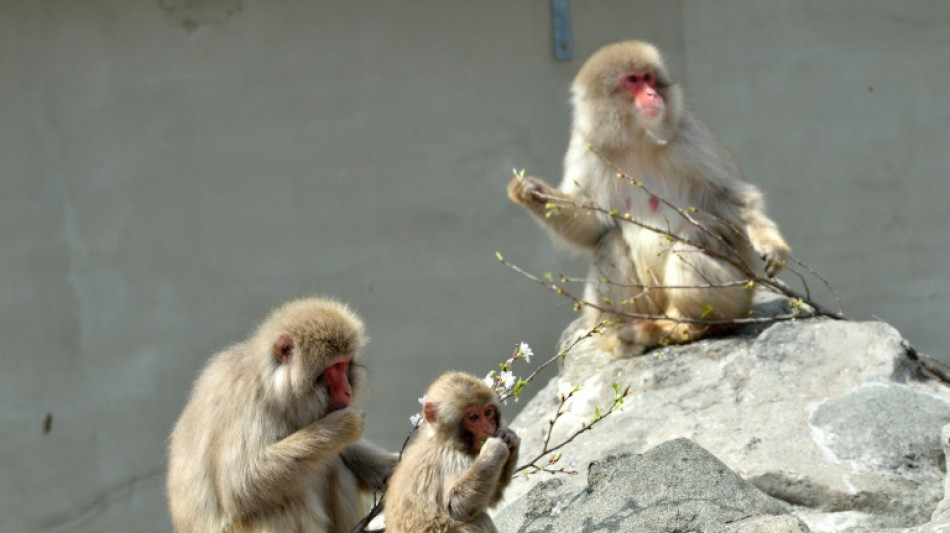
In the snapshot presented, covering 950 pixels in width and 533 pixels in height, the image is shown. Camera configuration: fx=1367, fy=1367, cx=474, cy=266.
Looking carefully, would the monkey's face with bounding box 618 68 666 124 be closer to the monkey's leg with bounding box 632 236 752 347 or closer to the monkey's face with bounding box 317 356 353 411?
the monkey's leg with bounding box 632 236 752 347

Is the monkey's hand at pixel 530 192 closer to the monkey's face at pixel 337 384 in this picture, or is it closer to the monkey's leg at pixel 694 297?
the monkey's leg at pixel 694 297

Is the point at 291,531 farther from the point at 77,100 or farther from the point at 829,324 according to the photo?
the point at 77,100

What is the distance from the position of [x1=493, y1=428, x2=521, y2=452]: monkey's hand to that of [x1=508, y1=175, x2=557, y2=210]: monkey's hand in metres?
2.61

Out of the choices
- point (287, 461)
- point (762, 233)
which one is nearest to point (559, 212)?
point (762, 233)

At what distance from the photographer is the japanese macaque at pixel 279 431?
4883 millimetres

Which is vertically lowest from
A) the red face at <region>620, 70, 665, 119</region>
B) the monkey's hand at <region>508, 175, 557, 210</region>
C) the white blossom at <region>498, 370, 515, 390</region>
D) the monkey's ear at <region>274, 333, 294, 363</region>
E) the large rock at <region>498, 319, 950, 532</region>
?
the large rock at <region>498, 319, 950, 532</region>

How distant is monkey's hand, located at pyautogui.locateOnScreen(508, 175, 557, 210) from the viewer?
6.97 m

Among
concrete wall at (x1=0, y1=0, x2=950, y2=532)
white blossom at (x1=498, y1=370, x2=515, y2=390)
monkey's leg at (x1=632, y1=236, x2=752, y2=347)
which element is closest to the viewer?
white blossom at (x1=498, y1=370, x2=515, y2=390)

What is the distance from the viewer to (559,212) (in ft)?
23.3

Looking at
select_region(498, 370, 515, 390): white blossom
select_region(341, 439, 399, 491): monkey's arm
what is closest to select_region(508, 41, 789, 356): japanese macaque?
select_region(341, 439, 399, 491): monkey's arm

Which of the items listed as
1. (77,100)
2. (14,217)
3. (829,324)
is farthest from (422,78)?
(829,324)

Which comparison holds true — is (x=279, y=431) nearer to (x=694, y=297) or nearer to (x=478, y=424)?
(x=478, y=424)

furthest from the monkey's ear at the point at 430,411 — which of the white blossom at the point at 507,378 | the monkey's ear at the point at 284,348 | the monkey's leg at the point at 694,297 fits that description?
the monkey's leg at the point at 694,297

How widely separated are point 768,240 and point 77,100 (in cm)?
445
